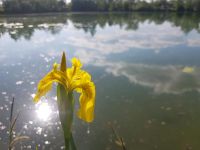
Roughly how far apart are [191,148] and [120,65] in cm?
521

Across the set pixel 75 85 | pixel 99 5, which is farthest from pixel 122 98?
pixel 99 5

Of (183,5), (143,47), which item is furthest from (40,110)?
(183,5)

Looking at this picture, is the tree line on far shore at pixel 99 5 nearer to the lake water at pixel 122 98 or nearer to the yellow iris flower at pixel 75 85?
the lake water at pixel 122 98

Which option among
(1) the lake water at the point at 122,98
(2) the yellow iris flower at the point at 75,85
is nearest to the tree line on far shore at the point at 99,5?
(1) the lake water at the point at 122,98

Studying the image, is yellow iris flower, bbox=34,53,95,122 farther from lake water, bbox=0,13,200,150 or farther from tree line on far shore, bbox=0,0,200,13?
tree line on far shore, bbox=0,0,200,13

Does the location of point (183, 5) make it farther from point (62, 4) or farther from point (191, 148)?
point (191, 148)

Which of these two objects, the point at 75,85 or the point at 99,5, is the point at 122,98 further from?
the point at 99,5

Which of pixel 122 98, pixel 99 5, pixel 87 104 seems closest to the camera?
pixel 87 104

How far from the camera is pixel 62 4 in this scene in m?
51.9

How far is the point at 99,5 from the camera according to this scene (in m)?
50.9

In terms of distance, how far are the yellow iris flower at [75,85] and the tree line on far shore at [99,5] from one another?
44.7 metres

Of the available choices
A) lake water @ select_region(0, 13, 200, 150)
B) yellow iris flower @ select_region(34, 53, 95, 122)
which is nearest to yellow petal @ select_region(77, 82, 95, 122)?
yellow iris flower @ select_region(34, 53, 95, 122)

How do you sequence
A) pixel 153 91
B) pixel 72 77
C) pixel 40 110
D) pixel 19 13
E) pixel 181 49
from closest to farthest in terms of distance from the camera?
1. pixel 72 77
2. pixel 40 110
3. pixel 153 91
4. pixel 181 49
5. pixel 19 13

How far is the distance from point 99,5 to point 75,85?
51.3m
